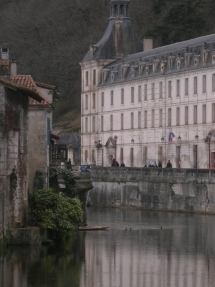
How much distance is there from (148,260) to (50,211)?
648 centimetres

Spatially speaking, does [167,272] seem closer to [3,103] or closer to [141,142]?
[3,103]

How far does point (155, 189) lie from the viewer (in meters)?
92.1

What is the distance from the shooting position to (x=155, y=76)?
11975 cm

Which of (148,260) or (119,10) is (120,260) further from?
(119,10)

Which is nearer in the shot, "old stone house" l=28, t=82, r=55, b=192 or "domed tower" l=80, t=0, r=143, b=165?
"old stone house" l=28, t=82, r=55, b=192

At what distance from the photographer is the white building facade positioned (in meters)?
111

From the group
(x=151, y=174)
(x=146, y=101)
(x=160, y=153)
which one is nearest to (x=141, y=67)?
(x=146, y=101)

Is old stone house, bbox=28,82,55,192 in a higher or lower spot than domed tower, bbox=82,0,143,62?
lower

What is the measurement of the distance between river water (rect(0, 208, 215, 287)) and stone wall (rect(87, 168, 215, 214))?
51.7 feet

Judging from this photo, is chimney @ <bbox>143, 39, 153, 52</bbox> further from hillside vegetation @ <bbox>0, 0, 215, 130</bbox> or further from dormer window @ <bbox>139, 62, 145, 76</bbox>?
dormer window @ <bbox>139, 62, 145, 76</bbox>

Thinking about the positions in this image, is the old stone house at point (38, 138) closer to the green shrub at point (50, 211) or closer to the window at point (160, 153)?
the green shrub at point (50, 211)

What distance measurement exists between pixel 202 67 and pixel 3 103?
59629 mm

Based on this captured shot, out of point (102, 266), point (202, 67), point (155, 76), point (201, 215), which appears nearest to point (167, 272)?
point (102, 266)

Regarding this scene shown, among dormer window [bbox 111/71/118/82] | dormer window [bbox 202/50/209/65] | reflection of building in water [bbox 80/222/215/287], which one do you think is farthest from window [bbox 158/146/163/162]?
reflection of building in water [bbox 80/222/215/287]
